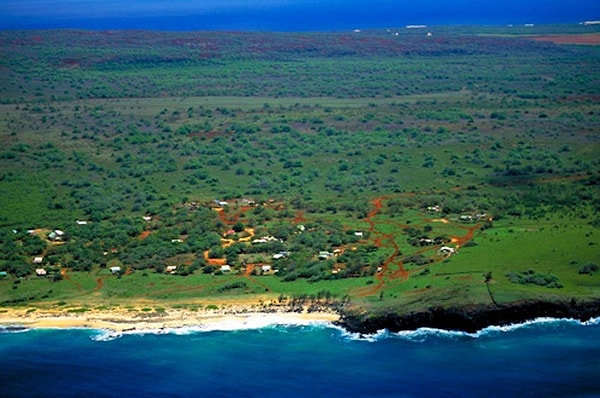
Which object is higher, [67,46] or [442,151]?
[67,46]

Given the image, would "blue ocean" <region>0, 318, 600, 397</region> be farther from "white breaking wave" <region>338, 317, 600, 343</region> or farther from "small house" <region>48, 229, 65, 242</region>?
"small house" <region>48, 229, 65, 242</region>

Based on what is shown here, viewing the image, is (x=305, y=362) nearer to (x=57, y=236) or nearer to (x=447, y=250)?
(x=447, y=250)

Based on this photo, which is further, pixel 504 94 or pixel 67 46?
pixel 67 46

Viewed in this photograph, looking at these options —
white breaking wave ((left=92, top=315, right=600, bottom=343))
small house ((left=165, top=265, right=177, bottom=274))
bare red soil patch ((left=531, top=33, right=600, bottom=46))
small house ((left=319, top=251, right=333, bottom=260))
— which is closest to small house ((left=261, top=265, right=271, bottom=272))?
small house ((left=319, top=251, right=333, bottom=260))

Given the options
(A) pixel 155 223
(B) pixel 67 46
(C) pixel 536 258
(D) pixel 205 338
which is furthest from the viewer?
(B) pixel 67 46

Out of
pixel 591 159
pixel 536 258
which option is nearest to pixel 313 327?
pixel 536 258

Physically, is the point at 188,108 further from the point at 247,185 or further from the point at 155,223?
the point at 155,223

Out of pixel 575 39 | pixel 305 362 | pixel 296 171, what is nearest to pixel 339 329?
pixel 305 362
